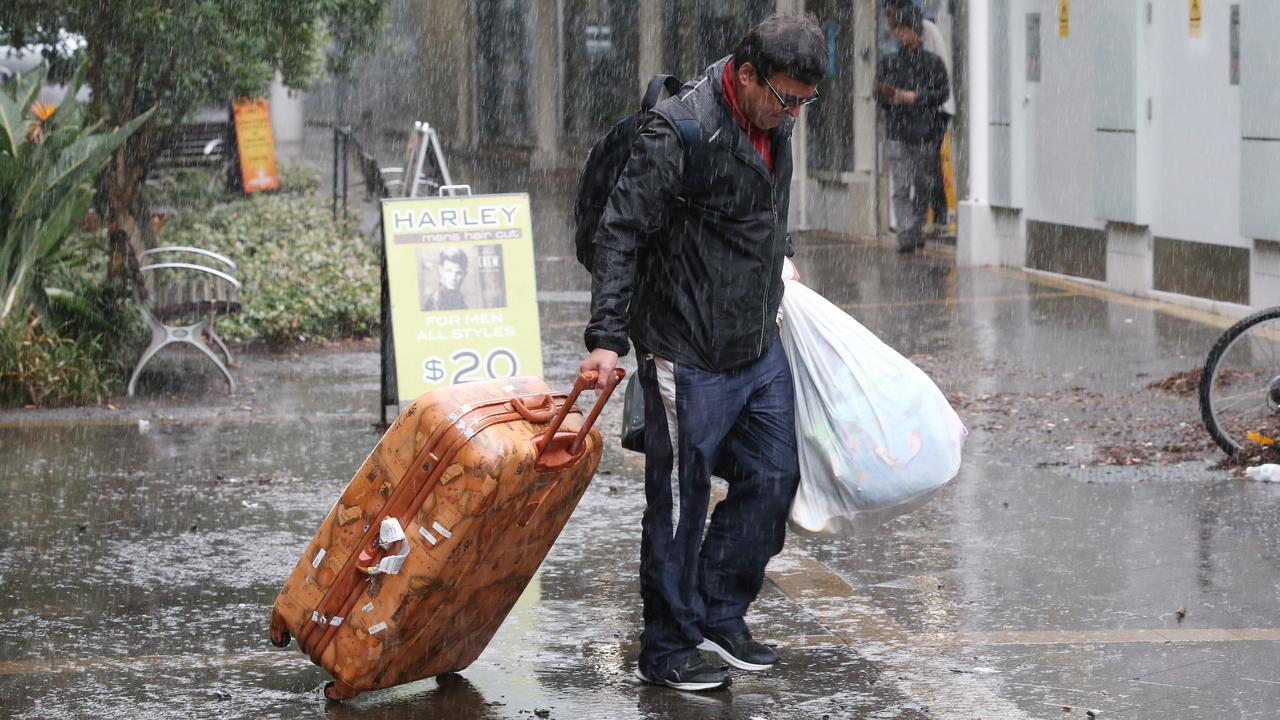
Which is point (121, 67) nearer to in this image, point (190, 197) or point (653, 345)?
point (190, 197)

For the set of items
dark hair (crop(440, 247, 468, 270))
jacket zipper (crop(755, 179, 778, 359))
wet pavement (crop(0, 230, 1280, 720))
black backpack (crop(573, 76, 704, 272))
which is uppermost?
black backpack (crop(573, 76, 704, 272))

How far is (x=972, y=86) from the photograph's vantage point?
15.3 metres

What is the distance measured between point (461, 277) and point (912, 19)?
312 inches

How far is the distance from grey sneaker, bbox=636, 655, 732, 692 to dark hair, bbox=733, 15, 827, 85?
61.6 inches

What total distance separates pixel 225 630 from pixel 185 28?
20.5 feet

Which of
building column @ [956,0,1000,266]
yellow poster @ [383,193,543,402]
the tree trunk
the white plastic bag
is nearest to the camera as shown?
the white plastic bag

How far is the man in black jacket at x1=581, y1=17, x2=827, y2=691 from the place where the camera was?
462 cm

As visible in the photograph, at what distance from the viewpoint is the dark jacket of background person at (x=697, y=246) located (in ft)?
15.1

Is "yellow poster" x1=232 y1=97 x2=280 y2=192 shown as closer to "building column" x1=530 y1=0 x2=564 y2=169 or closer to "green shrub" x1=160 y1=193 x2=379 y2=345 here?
"green shrub" x1=160 y1=193 x2=379 y2=345

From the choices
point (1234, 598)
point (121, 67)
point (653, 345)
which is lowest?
point (1234, 598)

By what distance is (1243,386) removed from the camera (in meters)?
7.69

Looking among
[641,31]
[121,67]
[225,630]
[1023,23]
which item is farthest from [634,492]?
[641,31]

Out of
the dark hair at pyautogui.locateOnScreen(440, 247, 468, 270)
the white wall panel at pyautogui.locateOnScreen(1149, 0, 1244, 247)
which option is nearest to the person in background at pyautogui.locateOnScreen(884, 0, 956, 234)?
the white wall panel at pyautogui.locateOnScreen(1149, 0, 1244, 247)

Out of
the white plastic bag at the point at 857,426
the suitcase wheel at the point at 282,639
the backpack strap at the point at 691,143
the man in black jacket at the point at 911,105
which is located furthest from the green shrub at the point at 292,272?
the backpack strap at the point at 691,143
